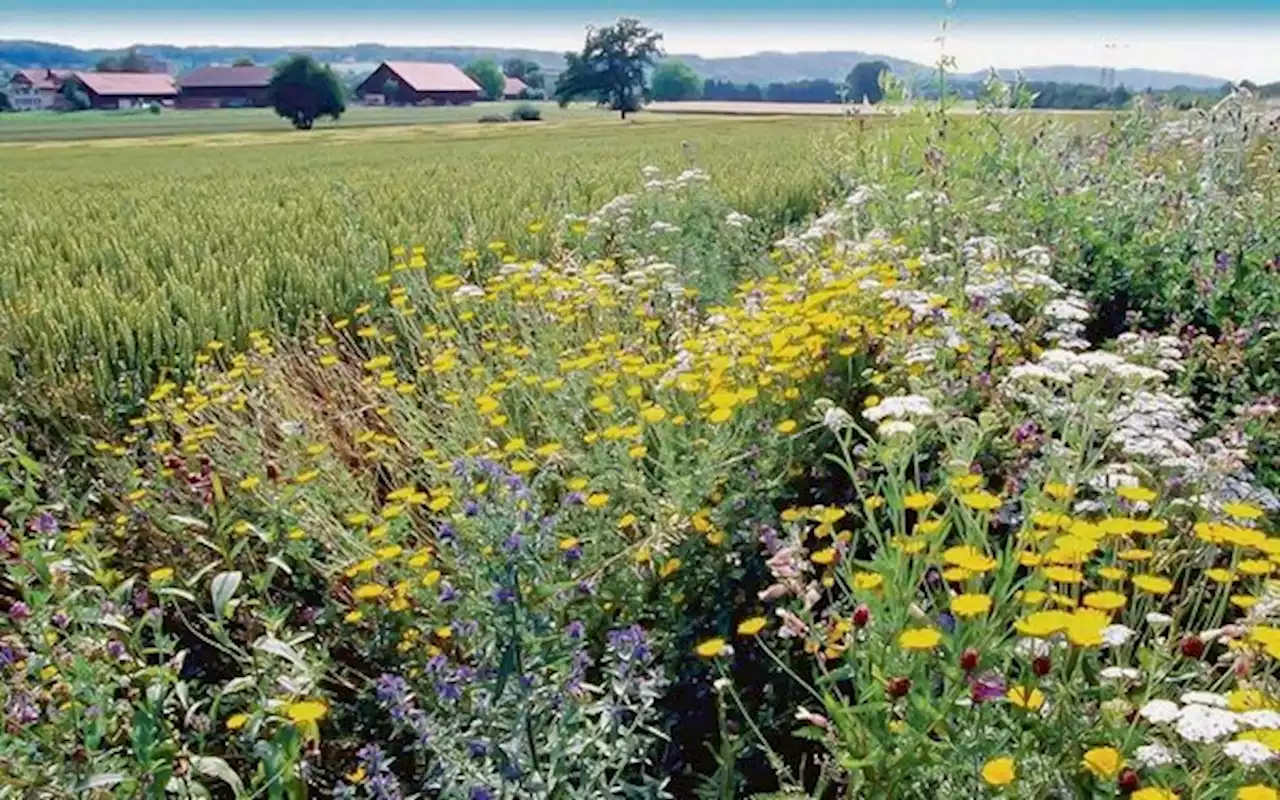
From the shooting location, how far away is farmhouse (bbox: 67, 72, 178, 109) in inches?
3856

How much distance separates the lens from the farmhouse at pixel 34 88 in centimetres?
10906

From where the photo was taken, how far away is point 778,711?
8.99 ft

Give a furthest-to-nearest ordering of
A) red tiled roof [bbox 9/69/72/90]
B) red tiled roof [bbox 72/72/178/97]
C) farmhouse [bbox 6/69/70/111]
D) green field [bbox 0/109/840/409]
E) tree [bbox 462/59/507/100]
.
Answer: tree [bbox 462/59/507/100]
farmhouse [bbox 6/69/70/111]
red tiled roof [bbox 9/69/72/90]
red tiled roof [bbox 72/72/178/97]
green field [bbox 0/109/840/409]

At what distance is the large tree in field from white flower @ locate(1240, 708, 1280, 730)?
78363 millimetres

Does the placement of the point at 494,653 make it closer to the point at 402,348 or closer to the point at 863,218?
the point at 402,348

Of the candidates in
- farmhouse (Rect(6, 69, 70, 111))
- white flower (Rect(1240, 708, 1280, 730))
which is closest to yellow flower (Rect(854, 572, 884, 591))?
white flower (Rect(1240, 708, 1280, 730))

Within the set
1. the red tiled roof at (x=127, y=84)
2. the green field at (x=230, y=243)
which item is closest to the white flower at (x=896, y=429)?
the green field at (x=230, y=243)

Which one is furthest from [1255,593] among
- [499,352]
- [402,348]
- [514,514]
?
[402,348]

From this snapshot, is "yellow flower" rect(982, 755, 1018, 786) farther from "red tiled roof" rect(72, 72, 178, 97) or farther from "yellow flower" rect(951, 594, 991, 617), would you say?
"red tiled roof" rect(72, 72, 178, 97)

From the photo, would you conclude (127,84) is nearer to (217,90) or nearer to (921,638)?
(217,90)

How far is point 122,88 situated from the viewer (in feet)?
326

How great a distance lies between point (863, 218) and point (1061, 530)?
4222mm

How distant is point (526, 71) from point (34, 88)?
5337 cm

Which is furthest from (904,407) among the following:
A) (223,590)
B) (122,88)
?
(122,88)
